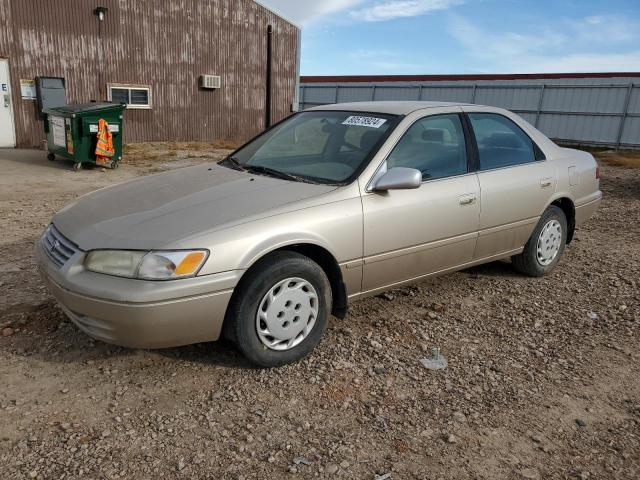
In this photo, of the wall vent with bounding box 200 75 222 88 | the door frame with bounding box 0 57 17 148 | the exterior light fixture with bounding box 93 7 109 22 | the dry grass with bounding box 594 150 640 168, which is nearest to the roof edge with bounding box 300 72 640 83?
the dry grass with bounding box 594 150 640 168

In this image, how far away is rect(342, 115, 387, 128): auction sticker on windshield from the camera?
12.4 ft

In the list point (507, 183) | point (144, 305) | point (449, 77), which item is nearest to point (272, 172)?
point (144, 305)

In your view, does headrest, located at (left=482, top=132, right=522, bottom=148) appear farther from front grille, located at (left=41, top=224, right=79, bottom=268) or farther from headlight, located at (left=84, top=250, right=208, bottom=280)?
front grille, located at (left=41, top=224, right=79, bottom=268)

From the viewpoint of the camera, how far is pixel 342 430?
2639mm

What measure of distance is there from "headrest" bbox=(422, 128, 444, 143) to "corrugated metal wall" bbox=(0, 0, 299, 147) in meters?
13.4

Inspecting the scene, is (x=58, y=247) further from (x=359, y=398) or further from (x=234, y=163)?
(x=359, y=398)

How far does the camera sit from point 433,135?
12.9 feet

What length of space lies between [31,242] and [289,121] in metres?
3.10

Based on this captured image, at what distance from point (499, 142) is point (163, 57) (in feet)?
46.1

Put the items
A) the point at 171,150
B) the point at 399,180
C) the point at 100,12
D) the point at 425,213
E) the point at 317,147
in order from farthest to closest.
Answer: the point at 171,150, the point at 100,12, the point at 317,147, the point at 425,213, the point at 399,180

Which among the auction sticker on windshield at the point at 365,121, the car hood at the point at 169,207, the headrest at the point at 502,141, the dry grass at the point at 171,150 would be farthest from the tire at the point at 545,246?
the dry grass at the point at 171,150

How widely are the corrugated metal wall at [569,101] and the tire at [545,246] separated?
52.5 ft

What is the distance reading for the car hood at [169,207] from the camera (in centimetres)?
284

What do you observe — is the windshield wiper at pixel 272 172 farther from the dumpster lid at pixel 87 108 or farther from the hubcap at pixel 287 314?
the dumpster lid at pixel 87 108
